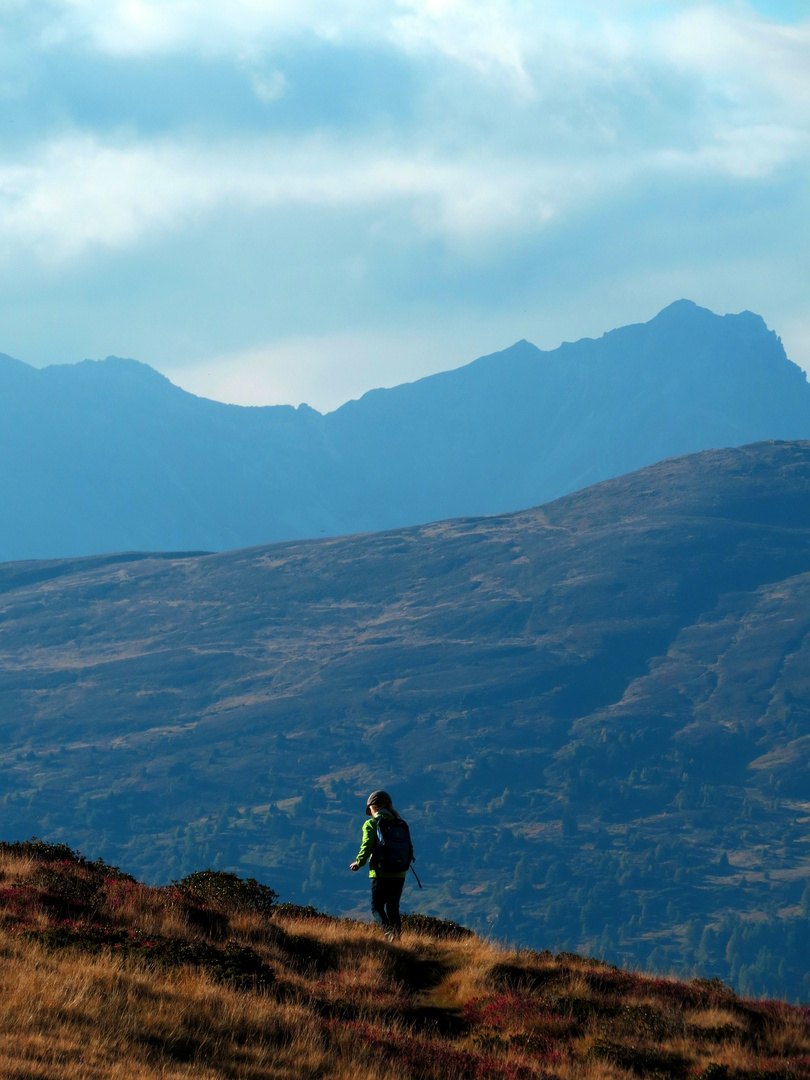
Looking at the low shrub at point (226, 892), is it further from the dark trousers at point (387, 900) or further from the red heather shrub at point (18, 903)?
the red heather shrub at point (18, 903)

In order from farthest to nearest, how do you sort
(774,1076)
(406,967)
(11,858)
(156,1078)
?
(11,858)
(406,967)
(774,1076)
(156,1078)

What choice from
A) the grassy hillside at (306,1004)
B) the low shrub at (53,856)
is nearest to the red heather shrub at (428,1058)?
the grassy hillside at (306,1004)

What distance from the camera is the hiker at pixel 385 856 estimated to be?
15.8 m

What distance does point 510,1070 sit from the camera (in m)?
11.0

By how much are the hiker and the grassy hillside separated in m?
0.48

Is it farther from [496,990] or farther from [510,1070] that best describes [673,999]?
[510,1070]

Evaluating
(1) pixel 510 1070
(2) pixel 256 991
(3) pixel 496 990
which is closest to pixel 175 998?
(2) pixel 256 991

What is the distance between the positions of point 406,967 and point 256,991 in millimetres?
3104

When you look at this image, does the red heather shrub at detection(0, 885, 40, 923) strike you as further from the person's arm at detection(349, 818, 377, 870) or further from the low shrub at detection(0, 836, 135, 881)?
the person's arm at detection(349, 818, 377, 870)

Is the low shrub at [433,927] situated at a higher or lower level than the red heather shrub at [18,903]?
lower

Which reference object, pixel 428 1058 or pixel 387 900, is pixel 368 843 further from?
pixel 428 1058

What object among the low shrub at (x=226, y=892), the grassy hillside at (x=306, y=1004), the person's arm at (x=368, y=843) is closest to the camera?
the grassy hillside at (x=306, y=1004)

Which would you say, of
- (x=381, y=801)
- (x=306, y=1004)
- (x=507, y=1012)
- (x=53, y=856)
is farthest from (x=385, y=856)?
(x=53, y=856)

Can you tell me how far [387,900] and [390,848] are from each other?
0.97m
